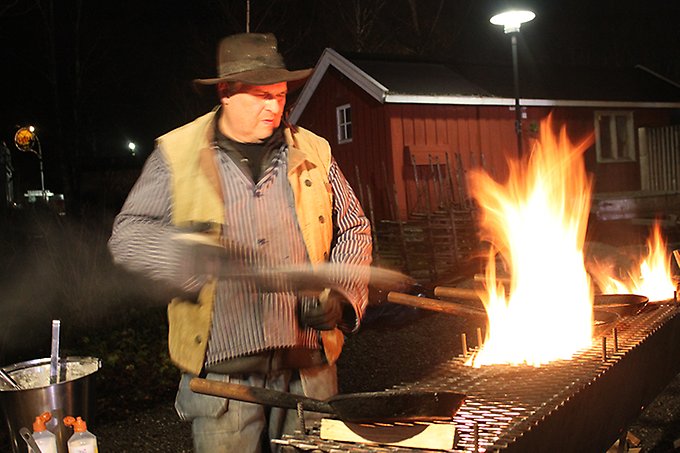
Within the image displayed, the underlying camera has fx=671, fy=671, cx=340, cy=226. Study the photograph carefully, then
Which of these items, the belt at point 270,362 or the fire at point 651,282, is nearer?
the belt at point 270,362

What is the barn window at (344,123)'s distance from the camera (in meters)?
17.1

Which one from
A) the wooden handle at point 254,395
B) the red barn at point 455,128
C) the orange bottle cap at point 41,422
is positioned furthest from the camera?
the red barn at point 455,128

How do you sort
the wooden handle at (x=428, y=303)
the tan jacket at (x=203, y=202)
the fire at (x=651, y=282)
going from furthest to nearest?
the fire at (x=651, y=282) → the wooden handle at (x=428, y=303) → the tan jacket at (x=203, y=202)

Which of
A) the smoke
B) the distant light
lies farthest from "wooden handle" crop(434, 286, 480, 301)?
the distant light

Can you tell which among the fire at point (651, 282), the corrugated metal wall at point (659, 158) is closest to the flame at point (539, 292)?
the fire at point (651, 282)

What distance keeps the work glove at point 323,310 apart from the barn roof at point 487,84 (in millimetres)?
12975

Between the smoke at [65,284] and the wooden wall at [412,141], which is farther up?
the wooden wall at [412,141]

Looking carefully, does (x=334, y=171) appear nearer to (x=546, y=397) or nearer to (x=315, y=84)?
(x=546, y=397)

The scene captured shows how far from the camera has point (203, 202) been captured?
96.1 inches

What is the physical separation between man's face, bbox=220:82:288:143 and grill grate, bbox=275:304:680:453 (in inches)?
44.2

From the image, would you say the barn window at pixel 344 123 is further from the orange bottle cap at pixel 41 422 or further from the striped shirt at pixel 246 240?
the striped shirt at pixel 246 240

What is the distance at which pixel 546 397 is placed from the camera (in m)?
2.40

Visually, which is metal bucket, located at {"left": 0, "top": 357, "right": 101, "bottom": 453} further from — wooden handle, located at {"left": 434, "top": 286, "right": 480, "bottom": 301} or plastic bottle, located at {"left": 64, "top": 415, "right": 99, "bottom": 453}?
wooden handle, located at {"left": 434, "top": 286, "right": 480, "bottom": 301}

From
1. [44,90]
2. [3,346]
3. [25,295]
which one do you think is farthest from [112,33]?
[3,346]
